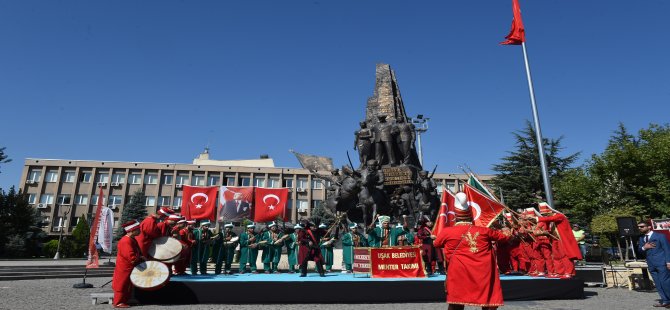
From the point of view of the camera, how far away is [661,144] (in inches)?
1083

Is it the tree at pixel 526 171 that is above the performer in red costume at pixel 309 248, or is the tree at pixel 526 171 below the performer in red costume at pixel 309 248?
above

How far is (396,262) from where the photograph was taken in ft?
31.9

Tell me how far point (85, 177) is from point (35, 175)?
592 cm

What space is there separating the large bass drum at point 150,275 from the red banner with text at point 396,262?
15.9 ft

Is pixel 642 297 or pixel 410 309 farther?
pixel 642 297

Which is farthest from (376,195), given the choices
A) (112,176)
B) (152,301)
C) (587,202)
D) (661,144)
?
(112,176)

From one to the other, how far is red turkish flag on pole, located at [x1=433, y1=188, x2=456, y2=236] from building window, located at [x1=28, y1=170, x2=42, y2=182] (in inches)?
2286

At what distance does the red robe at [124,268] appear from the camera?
7828 mm

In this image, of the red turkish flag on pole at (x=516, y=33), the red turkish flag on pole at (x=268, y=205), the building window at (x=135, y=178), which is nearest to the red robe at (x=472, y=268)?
the red turkish flag on pole at (x=268, y=205)

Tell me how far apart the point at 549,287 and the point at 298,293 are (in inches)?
227

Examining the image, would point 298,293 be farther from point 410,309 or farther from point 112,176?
point 112,176

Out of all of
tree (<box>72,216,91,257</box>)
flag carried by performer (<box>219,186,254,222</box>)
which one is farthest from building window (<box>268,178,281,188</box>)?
flag carried by performer (<box>219,186,254,222</box>)

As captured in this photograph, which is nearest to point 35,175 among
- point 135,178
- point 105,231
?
point 135,178

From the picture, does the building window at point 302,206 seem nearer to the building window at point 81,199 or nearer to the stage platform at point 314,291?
the building window at point 81,199
